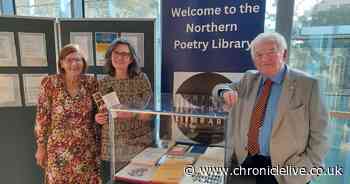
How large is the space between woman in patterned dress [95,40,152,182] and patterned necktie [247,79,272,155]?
64 cm

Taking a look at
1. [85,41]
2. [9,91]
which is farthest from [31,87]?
[85,41]

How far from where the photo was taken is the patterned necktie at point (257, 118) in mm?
1510

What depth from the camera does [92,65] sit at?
2.36 meters

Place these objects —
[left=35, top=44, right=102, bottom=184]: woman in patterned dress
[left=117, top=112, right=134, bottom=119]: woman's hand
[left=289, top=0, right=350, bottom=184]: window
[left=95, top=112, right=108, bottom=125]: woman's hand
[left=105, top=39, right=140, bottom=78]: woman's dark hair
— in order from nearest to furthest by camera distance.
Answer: [left=117, top=112, right=134, bottom=119]: woman's hand → [left=95, top=112, right=108, bottom=125]: woman's hand → [left=35, top=44, right=102, bottom=184]: woman in patterned dress → [left=105, top=39, right=140, bottom=78]: woman's dark hair → [left=289, top=0, right=350, bottom=184]: window

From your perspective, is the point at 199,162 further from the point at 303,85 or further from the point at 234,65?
the point at 234,65

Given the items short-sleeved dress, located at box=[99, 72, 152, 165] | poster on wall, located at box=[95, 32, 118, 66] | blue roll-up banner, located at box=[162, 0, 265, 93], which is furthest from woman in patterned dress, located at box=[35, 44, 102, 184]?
blue roll-up banner, located at box=[162, 0, 265, 93]

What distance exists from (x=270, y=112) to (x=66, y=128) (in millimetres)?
1419

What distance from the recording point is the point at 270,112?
149 centimetres

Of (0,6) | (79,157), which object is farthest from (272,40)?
(0,6)

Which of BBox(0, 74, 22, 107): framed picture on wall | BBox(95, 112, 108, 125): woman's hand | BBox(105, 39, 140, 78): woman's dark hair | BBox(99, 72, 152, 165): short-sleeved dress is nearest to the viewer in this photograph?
BBox(99, 72, 152, 165): short-sleeved dress

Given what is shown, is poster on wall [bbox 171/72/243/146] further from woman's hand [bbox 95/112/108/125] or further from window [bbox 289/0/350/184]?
window [bbox 289/0/350/184]

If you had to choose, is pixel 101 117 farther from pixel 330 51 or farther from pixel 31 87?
pixel 330 51

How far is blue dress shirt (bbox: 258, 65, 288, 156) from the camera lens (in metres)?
1.48

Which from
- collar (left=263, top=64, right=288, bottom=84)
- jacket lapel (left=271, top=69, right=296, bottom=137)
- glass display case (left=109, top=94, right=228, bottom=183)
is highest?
collar (left=263, top=64, right=288, bottom=84)
